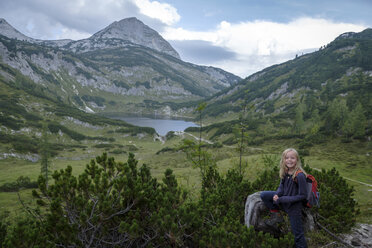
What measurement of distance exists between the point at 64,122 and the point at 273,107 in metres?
184

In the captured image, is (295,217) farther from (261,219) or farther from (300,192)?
(261,219)

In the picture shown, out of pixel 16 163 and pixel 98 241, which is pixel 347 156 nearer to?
pixel 98 241

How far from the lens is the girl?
21.2 feet

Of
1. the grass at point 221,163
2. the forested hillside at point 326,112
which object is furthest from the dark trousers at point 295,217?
the forested hillside at point 326,112

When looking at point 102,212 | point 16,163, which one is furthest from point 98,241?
point 16,163

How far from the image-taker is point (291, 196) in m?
6.56

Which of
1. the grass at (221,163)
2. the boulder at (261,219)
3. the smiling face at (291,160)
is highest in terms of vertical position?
the smiling face at (291,160)

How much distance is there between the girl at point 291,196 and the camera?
6.46 m

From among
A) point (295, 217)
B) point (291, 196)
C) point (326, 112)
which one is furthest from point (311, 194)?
point (326, 112)

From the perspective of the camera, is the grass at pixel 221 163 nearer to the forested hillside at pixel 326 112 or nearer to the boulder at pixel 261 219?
the boulder at pixel 261 219

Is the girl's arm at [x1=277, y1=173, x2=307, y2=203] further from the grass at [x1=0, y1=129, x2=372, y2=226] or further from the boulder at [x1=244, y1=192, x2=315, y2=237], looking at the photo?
the grass at [x1=0, y1=129, x2=372, y2=226]

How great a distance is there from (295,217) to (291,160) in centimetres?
182

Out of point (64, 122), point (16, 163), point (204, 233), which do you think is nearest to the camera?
point (204, 233)

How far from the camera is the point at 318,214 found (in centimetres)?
838
